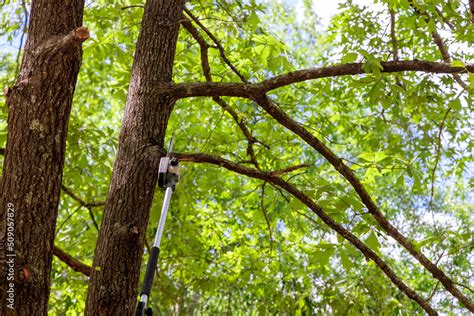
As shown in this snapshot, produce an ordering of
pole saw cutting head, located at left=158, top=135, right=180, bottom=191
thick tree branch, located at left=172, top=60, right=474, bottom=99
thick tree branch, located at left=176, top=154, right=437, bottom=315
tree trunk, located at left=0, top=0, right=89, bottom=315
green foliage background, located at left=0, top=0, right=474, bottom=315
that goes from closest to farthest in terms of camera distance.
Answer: tree trunk, located at left=0, top=0, right=89, bottom=315, pole saw cutting head, located at left=158, top=135, right=180, bottom=191, thick tree branch, located at left=172, top=60, right=474, bottom=99, thick tree branch, located at left=176, top=154, right=437, bottom=315, green foliage background, located at left=0, top=0, right=474, bottom=315

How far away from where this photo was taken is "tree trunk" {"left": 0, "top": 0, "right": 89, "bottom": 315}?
1.88 meters

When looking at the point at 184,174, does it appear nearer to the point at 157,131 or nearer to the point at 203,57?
the point at 203,57

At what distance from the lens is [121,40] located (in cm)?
448

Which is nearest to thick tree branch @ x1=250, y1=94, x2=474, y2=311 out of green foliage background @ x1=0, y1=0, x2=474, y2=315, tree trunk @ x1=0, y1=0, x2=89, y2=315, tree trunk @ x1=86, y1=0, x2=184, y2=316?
green foliage background @ x1=0, y1=0, x2=474, y2=315

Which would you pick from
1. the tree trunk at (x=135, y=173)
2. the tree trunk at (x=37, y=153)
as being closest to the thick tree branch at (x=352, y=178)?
the tree trunk at (x=135, y=173)

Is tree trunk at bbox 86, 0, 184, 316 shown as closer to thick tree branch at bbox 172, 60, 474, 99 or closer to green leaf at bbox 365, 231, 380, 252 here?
thick tree branch at bbox 172, 60, 474, 99

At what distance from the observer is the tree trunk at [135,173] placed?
2154 mm

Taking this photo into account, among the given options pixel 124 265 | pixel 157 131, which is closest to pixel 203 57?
pixel 157 131

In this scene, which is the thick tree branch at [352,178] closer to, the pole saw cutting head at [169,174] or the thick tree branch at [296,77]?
the thick tree branch at [296,77]

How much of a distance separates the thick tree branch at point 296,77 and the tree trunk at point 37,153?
50 centimetres

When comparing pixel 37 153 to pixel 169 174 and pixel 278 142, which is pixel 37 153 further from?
pixel 278 142

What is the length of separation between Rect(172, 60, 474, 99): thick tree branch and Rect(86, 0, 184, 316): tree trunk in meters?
A: 0.11

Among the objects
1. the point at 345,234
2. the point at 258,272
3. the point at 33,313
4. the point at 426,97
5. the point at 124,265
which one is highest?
the point at 426,97

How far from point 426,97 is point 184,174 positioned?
1.90 metres
